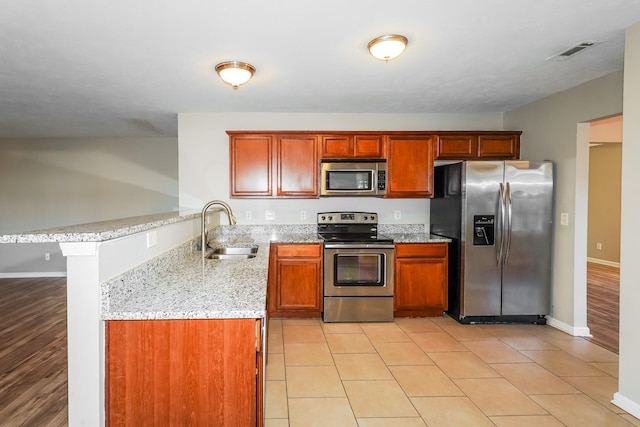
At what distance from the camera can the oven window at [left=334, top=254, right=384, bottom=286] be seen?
12.3ft

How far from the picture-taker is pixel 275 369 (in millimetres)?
2697

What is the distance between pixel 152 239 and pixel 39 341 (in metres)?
2.32

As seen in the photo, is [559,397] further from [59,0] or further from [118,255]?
[59,0]

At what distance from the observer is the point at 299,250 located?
3.79 m

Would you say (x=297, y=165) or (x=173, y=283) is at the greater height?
(x=297, y=165)

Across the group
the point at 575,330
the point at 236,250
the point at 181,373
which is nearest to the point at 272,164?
the point at 236,250

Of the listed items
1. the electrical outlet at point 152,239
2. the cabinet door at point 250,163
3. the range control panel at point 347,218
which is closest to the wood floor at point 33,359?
the electrical outlet at point 152,239

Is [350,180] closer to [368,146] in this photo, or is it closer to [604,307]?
[368,146]

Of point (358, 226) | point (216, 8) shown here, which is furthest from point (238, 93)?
point (358, 226)

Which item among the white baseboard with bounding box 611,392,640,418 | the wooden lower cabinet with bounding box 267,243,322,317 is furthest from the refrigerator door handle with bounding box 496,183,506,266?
the wooden lower cabinet with bounding box 267,243,322,317

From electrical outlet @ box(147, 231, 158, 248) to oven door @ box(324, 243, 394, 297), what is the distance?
2026 mm

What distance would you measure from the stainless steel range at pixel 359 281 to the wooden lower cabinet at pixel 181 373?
2390 mm

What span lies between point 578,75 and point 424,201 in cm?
196

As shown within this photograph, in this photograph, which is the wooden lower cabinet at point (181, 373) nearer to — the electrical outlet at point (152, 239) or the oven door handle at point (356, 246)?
the electrical outlet at point (152, 239)
